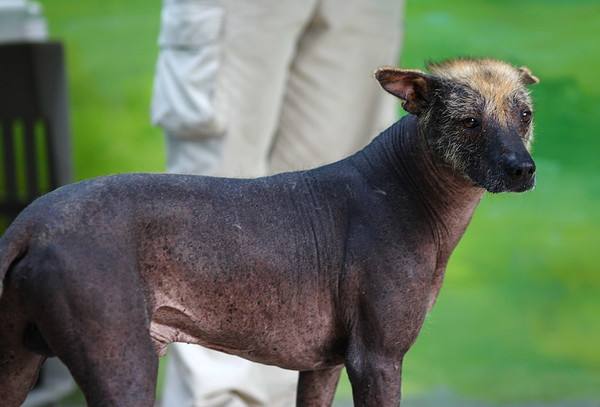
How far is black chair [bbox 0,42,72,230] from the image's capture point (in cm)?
479

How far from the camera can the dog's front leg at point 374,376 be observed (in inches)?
83.2

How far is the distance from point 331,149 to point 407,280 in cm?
158

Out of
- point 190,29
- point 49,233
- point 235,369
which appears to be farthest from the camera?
point 235,369

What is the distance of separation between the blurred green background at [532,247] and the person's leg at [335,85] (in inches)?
42.4

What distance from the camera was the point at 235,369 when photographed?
3453mm

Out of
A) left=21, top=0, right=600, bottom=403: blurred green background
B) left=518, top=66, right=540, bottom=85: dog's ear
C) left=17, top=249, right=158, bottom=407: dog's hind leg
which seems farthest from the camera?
left=21, top=0, right=600, bottom=403: blurred green background

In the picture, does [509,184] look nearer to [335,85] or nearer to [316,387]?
[316,387]

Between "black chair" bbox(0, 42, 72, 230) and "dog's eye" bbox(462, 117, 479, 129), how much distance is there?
3.03 meters

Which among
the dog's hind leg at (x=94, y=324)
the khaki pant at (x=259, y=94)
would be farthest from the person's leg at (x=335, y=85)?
the dog's hind leg at (x=94, y=324)

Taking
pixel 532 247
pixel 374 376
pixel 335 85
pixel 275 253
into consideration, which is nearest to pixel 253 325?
pixel 275 253

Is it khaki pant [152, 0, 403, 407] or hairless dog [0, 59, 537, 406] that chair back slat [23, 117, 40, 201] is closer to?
khaki pant [152, 0, 403, 407]

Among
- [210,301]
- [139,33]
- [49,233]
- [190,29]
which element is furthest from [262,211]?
[139,33]

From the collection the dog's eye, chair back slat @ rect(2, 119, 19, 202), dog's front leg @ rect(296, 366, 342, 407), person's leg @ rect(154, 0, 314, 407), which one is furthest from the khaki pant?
chair back slat @ rect(2, 119, 19, 202)

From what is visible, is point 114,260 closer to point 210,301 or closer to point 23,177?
point 210,301
